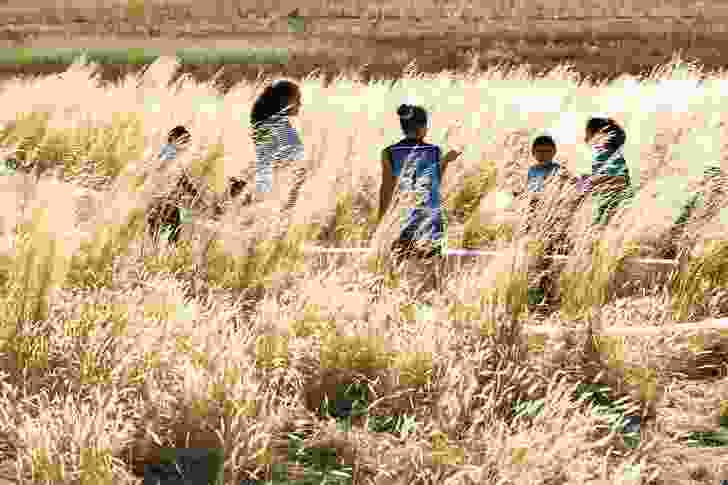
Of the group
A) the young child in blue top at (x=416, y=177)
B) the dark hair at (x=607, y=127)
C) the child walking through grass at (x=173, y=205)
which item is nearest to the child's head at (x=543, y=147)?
the dark hair at (x=607, y=127)

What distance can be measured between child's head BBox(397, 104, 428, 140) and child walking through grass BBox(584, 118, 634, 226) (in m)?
0.90

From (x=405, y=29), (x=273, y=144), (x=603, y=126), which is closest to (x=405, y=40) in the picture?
(x=405, y=29)

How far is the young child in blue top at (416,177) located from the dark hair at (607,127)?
0.94 m

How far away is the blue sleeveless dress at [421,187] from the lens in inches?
169

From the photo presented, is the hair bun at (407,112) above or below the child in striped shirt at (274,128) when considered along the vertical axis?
above

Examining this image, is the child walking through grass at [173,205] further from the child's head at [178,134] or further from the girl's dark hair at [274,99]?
the girl's dark hair at [274,99]

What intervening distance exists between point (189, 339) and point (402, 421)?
33.1 inches

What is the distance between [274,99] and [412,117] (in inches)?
46.5

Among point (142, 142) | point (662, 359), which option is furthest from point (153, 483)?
point (142, 142)

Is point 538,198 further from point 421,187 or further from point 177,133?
point 177,133

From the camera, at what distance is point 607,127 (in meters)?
5.04

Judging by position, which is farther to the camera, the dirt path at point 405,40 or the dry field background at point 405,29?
the dry field background at point 405,29

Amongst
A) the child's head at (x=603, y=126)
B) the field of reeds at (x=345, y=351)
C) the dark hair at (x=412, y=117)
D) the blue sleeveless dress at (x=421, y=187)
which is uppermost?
the dark hair at (x=412, y=117)

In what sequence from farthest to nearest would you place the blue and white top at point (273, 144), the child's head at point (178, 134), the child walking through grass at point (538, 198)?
1. the child's head at point (178, 134)
2. the blue and white top at point (273, 144)
3. the child walking through grass at point (538, 198)
